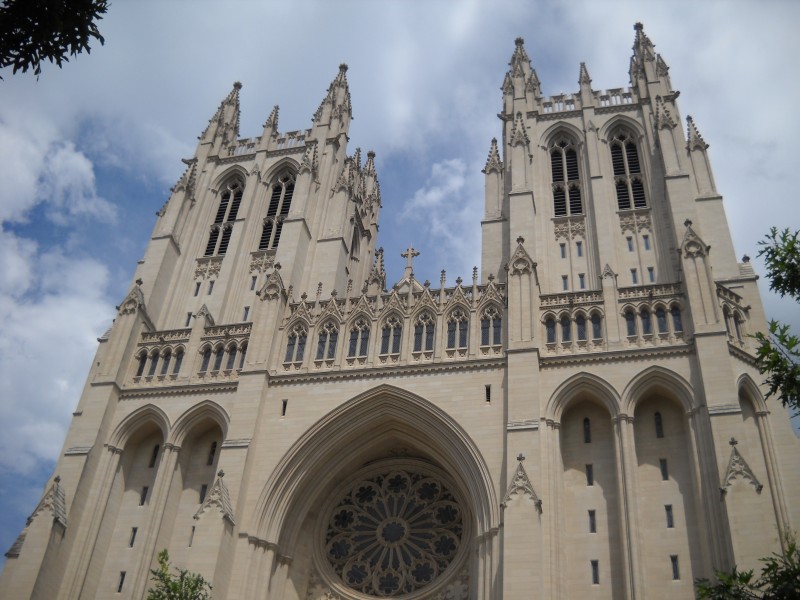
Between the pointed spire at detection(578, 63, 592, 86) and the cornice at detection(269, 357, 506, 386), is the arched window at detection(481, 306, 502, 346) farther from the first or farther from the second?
the pointed spire at detection(578, 63, 592, 86)

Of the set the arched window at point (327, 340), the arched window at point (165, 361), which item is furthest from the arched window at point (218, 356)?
the arched window at point (327, 340)

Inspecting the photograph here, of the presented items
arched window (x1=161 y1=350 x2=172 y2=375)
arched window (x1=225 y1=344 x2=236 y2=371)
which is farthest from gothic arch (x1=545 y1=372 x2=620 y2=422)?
arched window (x1=161 y1=350 x2=172 y2=375)

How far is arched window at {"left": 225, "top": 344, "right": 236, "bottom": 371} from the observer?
99.7ft

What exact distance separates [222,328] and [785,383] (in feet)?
74.0

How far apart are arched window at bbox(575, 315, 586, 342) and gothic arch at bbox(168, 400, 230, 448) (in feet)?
43.6

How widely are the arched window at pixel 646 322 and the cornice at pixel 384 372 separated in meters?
4.99

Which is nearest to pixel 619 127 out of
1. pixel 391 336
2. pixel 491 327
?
pixel 491 327

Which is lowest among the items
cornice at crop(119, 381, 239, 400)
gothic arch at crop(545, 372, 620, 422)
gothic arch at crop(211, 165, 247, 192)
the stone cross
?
gothic arch at crop(545, 372, 620, 422)

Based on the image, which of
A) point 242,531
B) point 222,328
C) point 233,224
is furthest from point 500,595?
point 233,224

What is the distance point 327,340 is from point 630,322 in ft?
37.0

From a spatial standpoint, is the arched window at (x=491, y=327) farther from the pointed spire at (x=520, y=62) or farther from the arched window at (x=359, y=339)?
the pointed spire at (x=520, y=62)

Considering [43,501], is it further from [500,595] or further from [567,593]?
[567,593]

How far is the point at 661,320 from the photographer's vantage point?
27.0 meters

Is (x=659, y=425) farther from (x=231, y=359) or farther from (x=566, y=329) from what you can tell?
(x=231, y=359)
